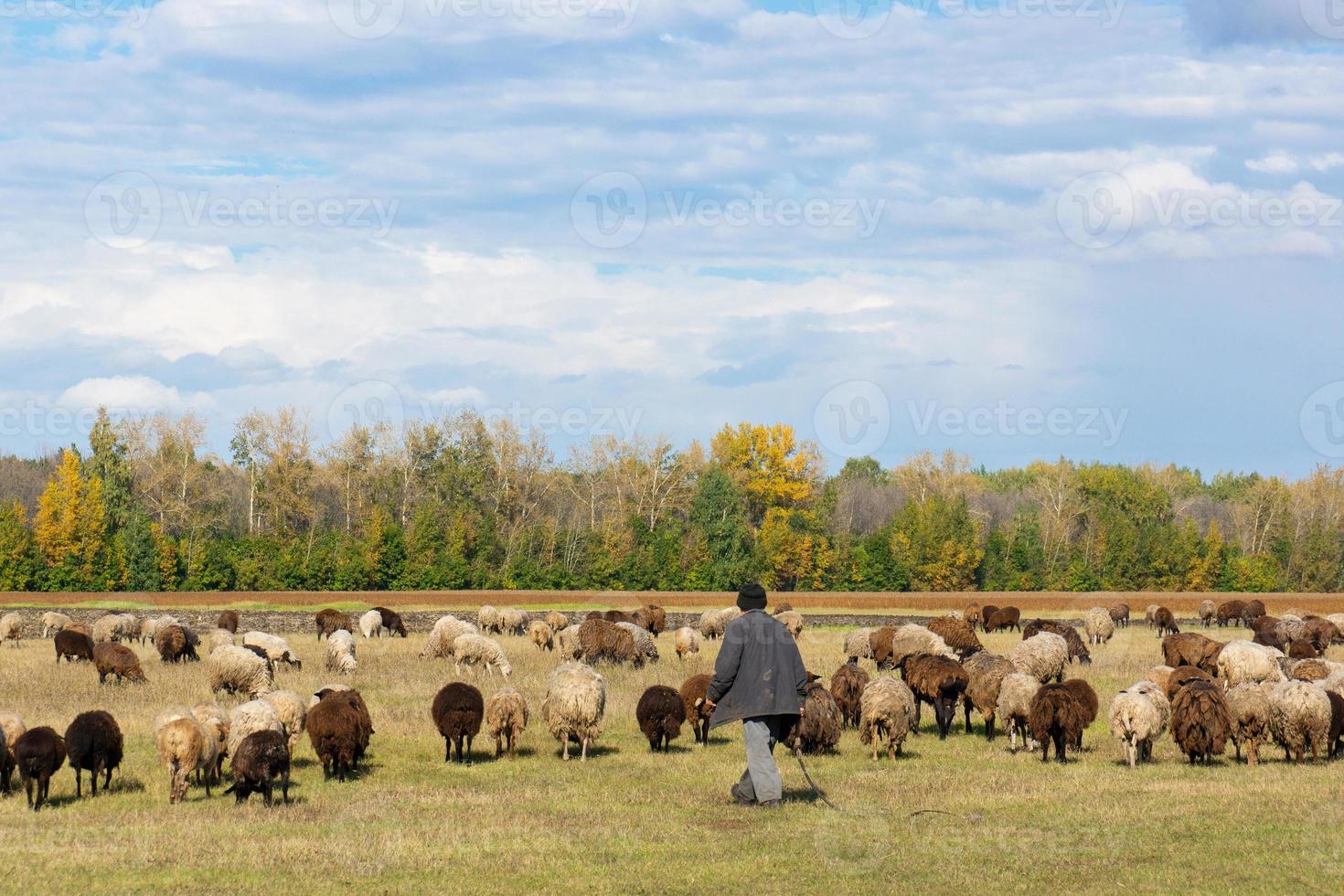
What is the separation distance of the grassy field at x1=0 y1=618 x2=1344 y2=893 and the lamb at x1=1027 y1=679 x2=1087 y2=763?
0.45m

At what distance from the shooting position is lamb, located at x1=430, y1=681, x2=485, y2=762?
63.6 feet

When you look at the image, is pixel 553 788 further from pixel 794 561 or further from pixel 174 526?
pixel 174 526

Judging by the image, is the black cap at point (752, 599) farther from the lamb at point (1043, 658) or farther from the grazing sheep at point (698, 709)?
the lamb at point (1043, 658)

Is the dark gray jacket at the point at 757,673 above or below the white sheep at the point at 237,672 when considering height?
above

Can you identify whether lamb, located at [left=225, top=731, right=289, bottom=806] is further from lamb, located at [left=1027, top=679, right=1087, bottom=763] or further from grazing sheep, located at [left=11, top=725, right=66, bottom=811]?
lamb, located at [left=1027, top=679, right=1087, bottom=763]

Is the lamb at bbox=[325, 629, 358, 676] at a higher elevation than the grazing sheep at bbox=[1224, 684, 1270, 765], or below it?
higher

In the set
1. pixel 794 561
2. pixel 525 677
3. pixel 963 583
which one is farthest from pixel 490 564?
pixel 525 677

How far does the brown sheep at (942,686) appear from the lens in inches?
874

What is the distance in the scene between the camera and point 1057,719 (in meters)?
19.0

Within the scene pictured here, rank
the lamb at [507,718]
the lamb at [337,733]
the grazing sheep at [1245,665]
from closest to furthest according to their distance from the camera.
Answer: the lamb at [337,733] < the lamb at [507,718] < the grazing sheep at [1245,665]

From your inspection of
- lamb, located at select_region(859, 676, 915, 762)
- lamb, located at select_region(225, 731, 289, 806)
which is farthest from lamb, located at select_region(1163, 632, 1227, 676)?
lamb, located at select_region(225, 731, 289, 806)

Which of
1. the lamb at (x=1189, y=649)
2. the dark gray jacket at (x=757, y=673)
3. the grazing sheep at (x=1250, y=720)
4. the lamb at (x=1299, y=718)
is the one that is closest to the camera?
the dark gray jacket at (x=757, y=673)

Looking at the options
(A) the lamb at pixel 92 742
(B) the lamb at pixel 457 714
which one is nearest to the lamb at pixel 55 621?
(B) the lamb at pixel 457 714

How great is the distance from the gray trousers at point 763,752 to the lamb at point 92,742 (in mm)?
8138
